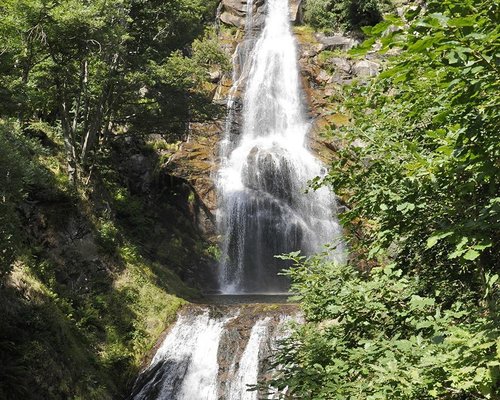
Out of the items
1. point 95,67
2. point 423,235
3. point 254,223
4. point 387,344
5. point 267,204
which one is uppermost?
point 95,67

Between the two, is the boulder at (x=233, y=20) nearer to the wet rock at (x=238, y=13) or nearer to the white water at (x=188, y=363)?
the wet rock at (x=238, y=13)

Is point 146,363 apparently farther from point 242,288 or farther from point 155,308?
point 242,288

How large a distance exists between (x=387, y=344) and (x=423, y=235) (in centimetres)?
Answer: 120

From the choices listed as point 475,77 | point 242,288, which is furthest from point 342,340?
point 242,288

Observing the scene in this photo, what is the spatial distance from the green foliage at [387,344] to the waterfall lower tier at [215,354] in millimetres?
6694

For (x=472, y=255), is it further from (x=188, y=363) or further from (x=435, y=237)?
(x=188, y=363)

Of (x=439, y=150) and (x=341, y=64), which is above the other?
(x=341, y=64)

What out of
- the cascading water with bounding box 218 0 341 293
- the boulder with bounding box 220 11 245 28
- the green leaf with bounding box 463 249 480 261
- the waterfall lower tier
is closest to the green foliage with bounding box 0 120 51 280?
the waterfall lower tier

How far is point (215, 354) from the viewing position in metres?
12.1

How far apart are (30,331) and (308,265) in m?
7.40

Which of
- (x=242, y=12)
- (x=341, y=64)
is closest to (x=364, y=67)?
(x=341, y=64)

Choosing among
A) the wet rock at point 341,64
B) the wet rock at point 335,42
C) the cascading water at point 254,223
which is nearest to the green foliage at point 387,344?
the cascading water at point 254,223

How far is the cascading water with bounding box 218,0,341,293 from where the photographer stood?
2120cm

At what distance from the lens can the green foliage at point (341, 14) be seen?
32.3 meters
